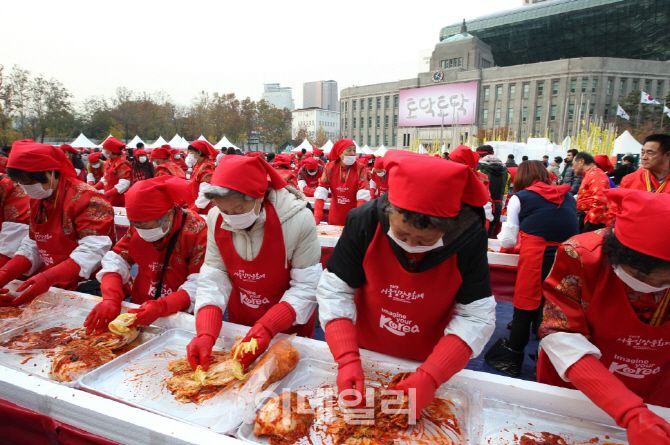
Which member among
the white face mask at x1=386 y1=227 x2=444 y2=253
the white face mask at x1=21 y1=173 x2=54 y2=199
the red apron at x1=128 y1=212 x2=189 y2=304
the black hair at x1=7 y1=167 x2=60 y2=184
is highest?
the black hair at x1=7 y1=167 x2=60 y2=184

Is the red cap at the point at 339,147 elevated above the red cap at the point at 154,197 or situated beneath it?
elevated above

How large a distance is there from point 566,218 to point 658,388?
1600mm

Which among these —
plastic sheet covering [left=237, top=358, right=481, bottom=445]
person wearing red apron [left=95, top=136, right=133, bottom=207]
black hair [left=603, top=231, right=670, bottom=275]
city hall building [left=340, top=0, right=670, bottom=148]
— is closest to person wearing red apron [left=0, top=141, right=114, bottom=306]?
plastic sheet covering [left=237, top=358, right=481, bottom=445]

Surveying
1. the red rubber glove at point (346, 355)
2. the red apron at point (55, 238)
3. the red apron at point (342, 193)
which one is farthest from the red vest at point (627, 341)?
the red apron at point (342, 193)

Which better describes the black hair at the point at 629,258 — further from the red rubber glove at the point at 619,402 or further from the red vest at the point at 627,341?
the red rubber glove at the point at 619,402

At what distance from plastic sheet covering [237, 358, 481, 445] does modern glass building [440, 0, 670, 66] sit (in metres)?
62.9

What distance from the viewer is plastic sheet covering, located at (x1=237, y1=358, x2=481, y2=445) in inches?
48.3

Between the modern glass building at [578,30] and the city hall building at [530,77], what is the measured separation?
13 centimetres

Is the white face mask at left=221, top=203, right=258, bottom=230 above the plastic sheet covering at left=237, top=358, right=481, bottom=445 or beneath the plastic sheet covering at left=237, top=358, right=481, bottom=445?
above

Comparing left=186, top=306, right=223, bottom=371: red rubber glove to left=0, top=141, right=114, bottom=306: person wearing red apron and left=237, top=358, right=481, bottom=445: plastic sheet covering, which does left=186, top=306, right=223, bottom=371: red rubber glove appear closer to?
left=237, top=358, right=481, bottom=445: plastic sheet covering

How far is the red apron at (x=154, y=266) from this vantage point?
86.1 inches

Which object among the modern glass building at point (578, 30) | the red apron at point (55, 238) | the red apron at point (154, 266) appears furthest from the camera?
the modern glass building at point (578, 30)

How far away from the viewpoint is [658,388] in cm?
148

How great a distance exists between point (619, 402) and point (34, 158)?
311 centimetres
